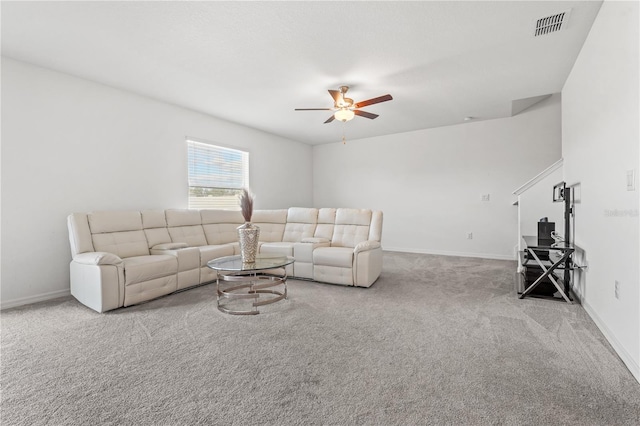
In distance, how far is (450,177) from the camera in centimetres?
629

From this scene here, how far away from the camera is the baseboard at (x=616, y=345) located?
1.82 meters

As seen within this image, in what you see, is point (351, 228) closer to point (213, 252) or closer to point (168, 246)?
point (213, 252)

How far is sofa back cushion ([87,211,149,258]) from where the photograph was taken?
350cm

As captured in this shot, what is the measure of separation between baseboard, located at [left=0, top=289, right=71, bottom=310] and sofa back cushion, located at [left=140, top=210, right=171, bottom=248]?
1.05m

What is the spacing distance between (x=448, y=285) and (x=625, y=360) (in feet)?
6.54

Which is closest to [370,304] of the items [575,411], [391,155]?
[575,411]

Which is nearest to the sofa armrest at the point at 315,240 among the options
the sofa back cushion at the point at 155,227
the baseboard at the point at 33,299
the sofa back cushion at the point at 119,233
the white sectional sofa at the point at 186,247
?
the white sectional sofa at the point at 186,247

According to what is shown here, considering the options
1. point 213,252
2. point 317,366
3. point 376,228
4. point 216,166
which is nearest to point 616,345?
point 317,366

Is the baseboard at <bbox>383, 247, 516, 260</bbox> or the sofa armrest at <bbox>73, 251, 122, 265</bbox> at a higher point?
the sofa armrest at <bbox>73, 251, 122, 265</bbox>

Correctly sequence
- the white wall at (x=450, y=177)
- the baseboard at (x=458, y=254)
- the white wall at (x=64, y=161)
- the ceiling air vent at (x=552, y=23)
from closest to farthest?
1. the ceiling air vent at (x=552, y=23)
2. the white wall at (x=64, y=161)
3. the white wall at (x=450, y=177)
4. the baseboard at (x=458, y=254)

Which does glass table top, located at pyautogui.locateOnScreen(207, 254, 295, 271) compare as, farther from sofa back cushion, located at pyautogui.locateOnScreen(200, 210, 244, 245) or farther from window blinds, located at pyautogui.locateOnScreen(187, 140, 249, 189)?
window blinds, located at pyautogui.locateOnScreen(187, 140, 249, 189)

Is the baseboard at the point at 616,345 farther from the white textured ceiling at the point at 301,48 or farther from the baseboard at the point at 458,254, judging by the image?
the baseboard at the point at 458,254

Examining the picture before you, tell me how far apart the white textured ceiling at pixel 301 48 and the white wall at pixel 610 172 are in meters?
0.44

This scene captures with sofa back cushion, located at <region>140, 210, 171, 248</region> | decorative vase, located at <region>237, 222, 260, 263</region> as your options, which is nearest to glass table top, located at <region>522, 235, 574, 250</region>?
decorative vase, located at <region>237, 222, 260, 263</region>
